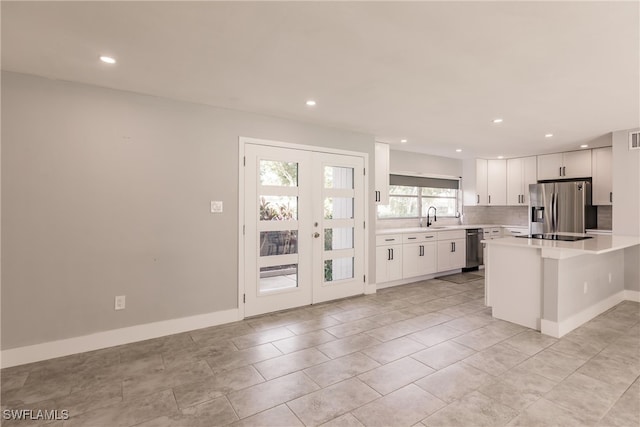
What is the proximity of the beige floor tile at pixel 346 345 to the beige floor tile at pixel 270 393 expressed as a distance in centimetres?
45

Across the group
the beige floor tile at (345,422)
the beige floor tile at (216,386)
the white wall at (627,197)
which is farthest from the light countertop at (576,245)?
the beige floor tile at (216,386)

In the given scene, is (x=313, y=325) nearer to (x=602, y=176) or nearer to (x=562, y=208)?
(x=562, y=208)

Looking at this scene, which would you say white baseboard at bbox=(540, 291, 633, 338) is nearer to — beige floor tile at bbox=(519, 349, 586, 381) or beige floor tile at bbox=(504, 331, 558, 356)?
beige floor tile at bbox=(504, 331, 558, 356)

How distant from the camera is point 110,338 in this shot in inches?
117

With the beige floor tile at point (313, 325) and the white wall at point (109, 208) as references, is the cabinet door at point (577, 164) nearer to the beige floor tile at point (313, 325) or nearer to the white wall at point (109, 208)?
the beige floor tile at point (313, 325)

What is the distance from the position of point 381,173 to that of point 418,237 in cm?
134

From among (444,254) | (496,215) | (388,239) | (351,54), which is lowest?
(444,254)

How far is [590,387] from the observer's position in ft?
7.50

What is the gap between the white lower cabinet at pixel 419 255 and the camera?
5.31m

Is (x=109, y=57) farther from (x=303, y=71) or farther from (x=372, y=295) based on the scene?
(x=372, y=295)

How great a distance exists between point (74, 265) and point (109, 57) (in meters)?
1.82

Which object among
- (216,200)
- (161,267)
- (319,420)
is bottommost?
(319,420)

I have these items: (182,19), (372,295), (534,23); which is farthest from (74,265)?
(534,23)

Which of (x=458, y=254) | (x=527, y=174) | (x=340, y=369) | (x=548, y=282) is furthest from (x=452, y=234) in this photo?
(x=340, y=369)
